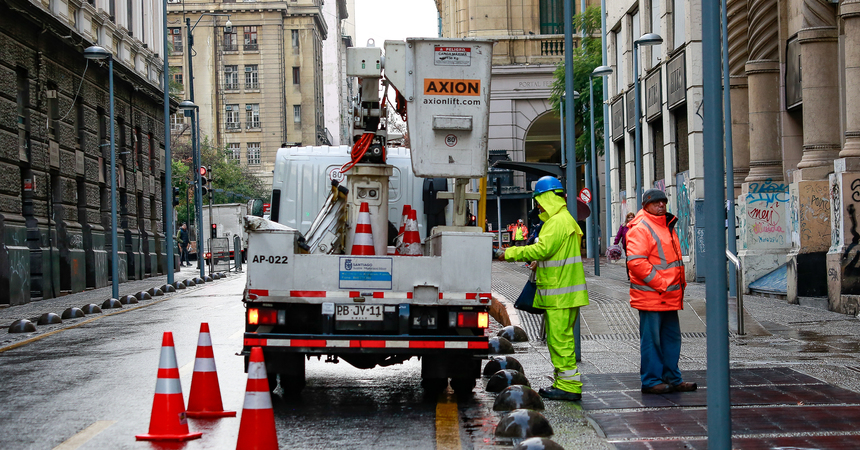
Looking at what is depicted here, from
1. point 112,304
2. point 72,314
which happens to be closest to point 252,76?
point 112,304

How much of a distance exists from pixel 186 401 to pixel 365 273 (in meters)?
2.13

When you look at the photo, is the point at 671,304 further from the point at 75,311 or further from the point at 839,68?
the point at 75,311

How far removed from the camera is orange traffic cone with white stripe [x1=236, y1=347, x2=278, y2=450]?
5.77 metres

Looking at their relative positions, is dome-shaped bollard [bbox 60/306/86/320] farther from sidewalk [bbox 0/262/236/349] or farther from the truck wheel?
the truck wheel

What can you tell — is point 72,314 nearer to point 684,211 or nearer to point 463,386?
point 463,386

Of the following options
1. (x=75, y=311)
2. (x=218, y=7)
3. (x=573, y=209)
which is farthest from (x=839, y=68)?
(x=218, y=7)

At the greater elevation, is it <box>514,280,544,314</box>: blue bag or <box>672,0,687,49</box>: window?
<box>672,0,687,49</box>: window

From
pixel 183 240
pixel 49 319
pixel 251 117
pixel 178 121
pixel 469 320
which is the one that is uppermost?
pixel 251 117

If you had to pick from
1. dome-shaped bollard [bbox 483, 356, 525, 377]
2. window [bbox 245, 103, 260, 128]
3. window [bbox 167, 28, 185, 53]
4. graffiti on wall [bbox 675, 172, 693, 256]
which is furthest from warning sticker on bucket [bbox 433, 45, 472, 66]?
window [bbox 167, 28, 185, 53]

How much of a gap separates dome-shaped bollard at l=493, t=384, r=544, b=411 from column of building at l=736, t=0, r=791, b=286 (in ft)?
46.6

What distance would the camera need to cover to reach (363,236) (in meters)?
8.27

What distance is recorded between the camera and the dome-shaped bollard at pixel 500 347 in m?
11.1

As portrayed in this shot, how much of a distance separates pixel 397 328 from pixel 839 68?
12743 millimetres

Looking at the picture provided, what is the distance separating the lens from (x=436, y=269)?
7406 mm
